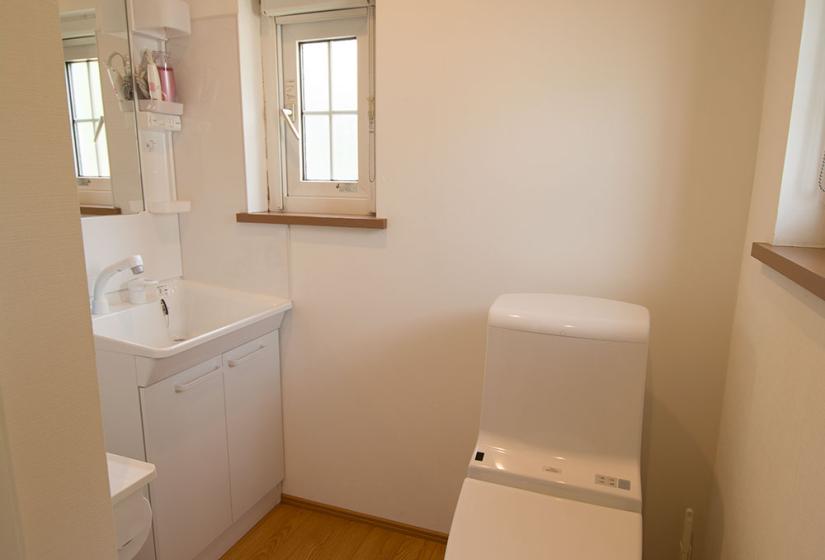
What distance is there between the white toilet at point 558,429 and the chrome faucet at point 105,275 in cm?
120

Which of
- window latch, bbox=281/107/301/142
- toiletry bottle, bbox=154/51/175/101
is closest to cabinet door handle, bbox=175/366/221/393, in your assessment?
window latch, bbox=281/107/301/142

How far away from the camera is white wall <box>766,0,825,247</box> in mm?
Result: 1111

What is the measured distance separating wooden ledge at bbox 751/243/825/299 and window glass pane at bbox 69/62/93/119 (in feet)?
7.00

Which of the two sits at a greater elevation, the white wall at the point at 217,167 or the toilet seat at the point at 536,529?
the white wall at the point at 217,167

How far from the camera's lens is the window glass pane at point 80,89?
1.87 m

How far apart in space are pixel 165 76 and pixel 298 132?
20.8 inches

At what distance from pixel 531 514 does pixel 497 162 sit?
105 centimetres

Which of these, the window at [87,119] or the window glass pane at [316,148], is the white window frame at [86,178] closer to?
the window at [87,119]

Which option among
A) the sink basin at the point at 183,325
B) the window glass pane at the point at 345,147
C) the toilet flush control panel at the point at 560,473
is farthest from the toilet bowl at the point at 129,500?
the window glass pane at the point at 345,147

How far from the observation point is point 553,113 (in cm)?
165

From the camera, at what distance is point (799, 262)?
36.7 inches

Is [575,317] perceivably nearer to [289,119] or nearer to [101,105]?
[289,119]

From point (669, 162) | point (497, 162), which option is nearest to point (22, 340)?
point (497, 162)

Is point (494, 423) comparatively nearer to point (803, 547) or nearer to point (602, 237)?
point (602, 237)
